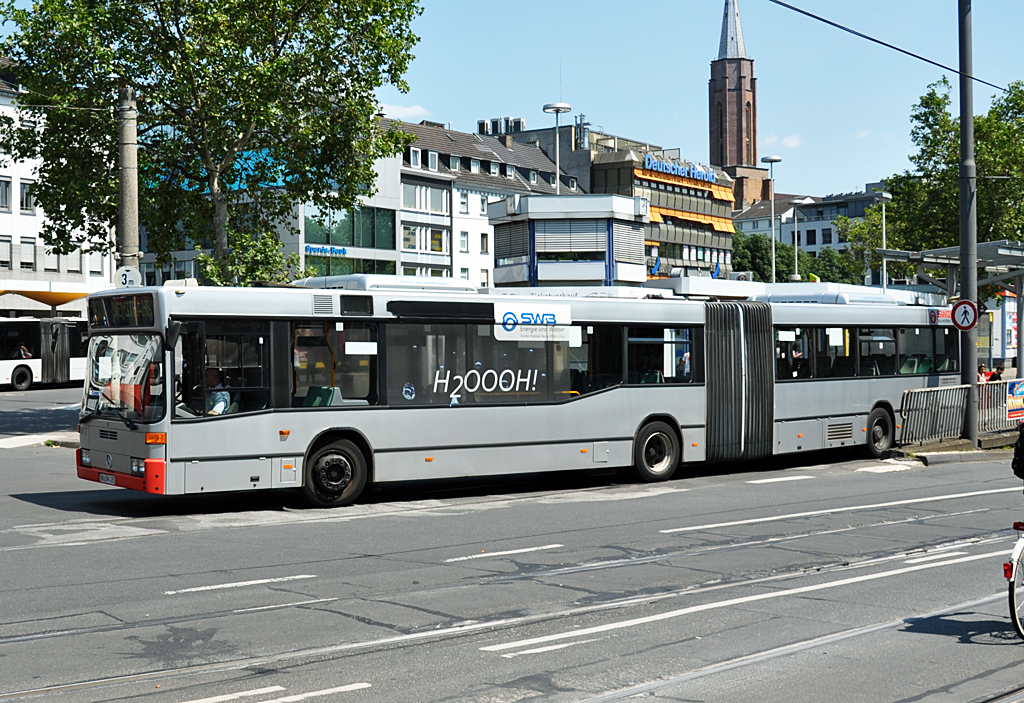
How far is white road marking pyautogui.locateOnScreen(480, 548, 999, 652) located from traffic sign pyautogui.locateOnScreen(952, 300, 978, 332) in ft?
39.7

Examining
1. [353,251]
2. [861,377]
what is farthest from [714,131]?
[861,377]

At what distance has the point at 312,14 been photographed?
91.0 ft

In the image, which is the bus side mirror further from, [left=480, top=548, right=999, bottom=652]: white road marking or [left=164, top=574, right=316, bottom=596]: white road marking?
[left=480, top=548, right=999, bottom=652]: white road marking

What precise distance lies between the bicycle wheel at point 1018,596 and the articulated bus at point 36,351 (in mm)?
40717

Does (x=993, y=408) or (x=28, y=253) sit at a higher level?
(x=28, y=253)

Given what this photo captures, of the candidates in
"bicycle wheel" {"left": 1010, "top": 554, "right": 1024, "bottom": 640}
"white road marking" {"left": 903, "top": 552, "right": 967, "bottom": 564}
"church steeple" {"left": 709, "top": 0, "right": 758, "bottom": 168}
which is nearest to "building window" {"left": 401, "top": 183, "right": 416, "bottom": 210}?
"white road marking" {"left": 903, "top": 552, "right": 967, "bottom": 564}

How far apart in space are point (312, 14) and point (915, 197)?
35.3 m

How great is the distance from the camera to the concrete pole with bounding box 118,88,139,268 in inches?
820

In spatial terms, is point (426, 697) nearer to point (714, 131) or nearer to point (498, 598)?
point (498, 598)

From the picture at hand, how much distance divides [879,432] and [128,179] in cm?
1420

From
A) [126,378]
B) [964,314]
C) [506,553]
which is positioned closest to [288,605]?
A: [506,553]

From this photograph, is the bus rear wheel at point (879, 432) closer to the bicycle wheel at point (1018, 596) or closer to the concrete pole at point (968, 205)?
the concrete pole at point (968, 205)

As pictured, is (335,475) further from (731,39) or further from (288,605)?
(731,39)

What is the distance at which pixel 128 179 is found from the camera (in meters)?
21.1
